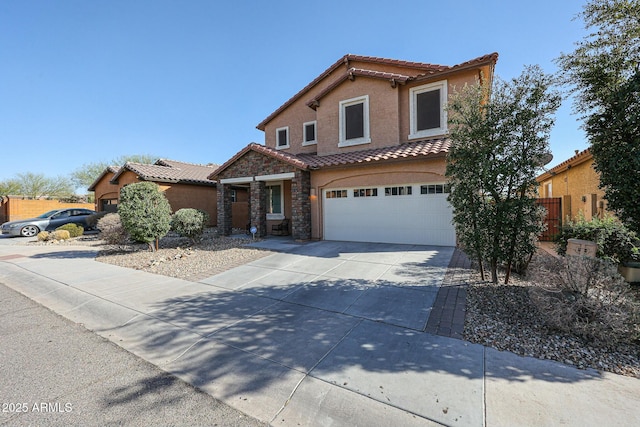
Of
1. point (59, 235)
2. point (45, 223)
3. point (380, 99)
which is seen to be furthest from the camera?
point (45, 223)

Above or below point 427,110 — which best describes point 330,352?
below

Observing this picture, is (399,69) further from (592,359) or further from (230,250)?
(592,359)

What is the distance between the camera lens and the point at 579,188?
1314cm

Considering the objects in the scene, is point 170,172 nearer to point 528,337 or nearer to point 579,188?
point 528,337

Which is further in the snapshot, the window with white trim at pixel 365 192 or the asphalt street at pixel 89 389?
the window with white trim at pixel 365 192

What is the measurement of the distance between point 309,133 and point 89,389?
1368cm

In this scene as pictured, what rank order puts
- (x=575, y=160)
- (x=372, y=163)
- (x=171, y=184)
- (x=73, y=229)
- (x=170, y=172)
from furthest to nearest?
1. (x=170, y=172)
2. (x=171, y=184)
3. (x=73, y=229)
4. (x=575, y=160)
5. (x=372, y=163)

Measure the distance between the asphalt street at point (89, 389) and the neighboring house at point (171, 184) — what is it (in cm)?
1370

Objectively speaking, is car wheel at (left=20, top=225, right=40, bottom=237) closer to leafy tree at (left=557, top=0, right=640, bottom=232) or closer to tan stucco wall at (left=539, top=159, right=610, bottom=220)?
leafy tree at (left=557, top=0, right=640, bottom=232)

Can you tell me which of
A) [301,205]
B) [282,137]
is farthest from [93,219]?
[301,205]

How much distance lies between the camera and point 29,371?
10.8 ft

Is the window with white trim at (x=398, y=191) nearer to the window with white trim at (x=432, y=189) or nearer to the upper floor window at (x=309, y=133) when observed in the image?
the window with white trim at (x=432, y=189)

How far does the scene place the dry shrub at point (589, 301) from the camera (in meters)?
3.51

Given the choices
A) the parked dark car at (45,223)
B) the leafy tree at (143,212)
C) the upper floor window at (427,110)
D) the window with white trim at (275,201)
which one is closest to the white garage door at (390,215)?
the upper floor window at (427,110)
